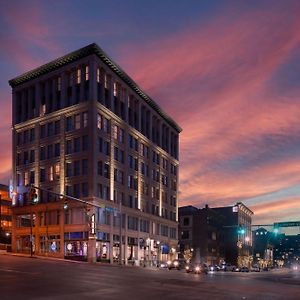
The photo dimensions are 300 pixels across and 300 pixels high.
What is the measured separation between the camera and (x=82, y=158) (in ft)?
273

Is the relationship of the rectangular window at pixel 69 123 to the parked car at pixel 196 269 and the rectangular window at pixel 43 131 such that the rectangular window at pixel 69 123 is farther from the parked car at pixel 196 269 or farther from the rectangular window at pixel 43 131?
the parked car at pixel 196 269

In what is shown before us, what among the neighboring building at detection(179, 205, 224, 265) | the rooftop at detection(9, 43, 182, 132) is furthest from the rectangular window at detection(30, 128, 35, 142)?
the neighboring building at detection(179, 205, 224, 265)

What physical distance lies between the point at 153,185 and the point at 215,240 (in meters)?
48.4

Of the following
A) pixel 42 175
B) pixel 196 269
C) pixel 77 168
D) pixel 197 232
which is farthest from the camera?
pixel 197 232

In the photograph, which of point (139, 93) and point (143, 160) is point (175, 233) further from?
point (139, 93)

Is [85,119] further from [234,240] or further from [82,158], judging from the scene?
[234,240]

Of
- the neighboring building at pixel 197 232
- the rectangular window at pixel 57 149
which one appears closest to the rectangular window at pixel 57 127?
the rectangular window at pixel 57 149

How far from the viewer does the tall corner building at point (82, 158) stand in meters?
82.4

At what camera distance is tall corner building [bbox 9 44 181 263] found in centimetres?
8244

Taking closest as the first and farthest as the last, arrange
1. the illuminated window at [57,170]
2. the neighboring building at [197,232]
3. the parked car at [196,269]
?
1. the parked car at [196,269]
2. the illuminated window at [57,170]
3. the neighboring building at [197,232]

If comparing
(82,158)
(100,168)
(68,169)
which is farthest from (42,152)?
(100,168)

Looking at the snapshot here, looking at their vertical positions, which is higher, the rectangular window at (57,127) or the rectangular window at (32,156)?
the rectangular window at (57,127)

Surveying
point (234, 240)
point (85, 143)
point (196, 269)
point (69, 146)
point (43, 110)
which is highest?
point (43, 110)

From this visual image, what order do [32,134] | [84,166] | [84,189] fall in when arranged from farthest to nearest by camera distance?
[32,134] → [84,166] → [84,189]
